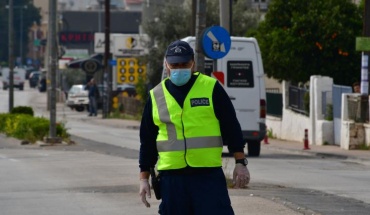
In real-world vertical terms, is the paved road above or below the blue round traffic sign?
below

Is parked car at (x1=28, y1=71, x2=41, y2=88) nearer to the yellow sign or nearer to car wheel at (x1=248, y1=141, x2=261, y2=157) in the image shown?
the yellow sign

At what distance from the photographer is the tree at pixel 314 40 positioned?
1490 inches

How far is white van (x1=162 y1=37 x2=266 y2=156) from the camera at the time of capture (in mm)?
26594

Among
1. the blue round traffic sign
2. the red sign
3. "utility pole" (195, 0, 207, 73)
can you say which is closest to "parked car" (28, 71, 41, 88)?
the red sign

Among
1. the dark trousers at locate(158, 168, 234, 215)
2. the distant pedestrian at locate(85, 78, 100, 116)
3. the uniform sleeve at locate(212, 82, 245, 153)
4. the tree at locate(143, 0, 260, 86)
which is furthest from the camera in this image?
the distant pedestrian at locate(85, 78, 100, 116)

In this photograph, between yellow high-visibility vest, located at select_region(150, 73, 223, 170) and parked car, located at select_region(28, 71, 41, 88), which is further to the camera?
parked car, located at select_region(28, 71, 41, 88)

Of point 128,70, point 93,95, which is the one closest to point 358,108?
point 128,70

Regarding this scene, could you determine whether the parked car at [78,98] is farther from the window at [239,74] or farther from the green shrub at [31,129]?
the window at [239,74]

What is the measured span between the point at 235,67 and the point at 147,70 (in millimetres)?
27863

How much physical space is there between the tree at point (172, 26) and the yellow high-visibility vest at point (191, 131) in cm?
4440

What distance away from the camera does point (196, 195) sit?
832 cm

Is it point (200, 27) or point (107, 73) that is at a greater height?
point (200, 27)

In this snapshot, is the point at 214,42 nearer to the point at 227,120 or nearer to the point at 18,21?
the point at 227,120

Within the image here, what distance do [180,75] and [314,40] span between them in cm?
3020
